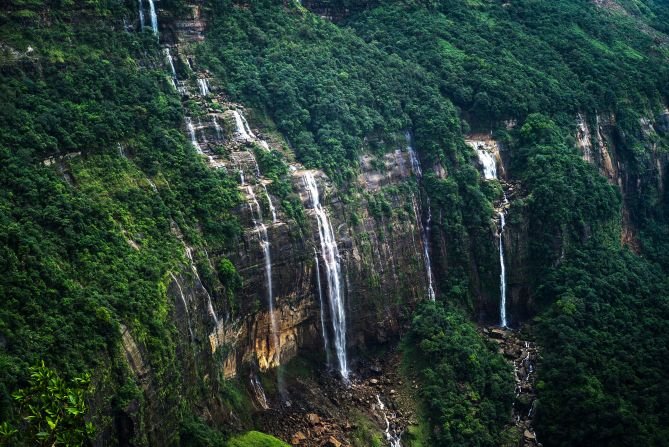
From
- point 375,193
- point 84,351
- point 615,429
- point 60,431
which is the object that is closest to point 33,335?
point 84,351

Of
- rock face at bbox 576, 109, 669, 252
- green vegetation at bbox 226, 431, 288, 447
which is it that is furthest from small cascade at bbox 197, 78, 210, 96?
rock face at bbox 576, 109, 669, 252

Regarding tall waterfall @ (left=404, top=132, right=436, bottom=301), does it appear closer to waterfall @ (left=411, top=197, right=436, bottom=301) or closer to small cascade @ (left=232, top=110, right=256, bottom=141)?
waterfall @ (left=411, top=197, right=436, bottom=301)

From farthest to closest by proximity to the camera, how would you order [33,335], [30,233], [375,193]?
[375,193], [30,233], [33,335]

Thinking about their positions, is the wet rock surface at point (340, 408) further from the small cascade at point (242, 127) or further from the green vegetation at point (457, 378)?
the small cascade at point (242, 127)

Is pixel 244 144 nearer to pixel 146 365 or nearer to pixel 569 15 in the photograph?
pixel 146 365

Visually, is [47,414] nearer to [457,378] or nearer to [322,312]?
[322,312]

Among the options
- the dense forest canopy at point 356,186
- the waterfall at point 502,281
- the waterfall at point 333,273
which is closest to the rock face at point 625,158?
the dense forest canopy at point 356,186
